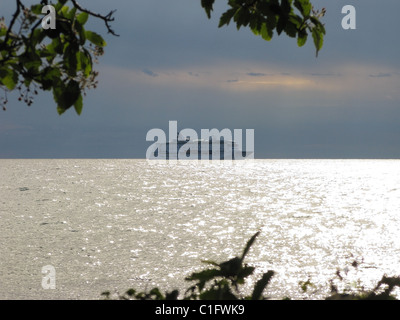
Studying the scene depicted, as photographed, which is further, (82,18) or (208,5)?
(208,5)

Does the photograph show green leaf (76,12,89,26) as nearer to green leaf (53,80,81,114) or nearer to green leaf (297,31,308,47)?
green leaf (53,80,81,114)

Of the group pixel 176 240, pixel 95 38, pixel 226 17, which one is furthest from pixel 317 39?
pixel 176 240

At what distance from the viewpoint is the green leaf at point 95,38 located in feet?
8.52

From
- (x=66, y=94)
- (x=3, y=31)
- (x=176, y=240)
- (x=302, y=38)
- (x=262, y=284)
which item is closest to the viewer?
(x=262, y=284)

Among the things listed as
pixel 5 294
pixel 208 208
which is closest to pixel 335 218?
pixel 208 208

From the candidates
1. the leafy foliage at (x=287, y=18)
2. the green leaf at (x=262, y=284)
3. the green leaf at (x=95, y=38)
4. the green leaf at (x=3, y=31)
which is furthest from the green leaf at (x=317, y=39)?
the green leaf at (x=3, y=31)

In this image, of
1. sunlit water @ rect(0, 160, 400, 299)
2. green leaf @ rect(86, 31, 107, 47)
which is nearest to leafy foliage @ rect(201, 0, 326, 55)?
green leaf @ rect(86, 31, 107, 47)

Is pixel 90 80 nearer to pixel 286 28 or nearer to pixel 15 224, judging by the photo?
pixel 286 28

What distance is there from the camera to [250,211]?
32125 millimetres

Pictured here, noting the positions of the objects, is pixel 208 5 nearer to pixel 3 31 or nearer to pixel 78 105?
pixel 78 105

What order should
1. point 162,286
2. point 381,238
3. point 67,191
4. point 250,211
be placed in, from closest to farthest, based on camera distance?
point 162,286 < point 381,238 < point 250,211 < point 67,191

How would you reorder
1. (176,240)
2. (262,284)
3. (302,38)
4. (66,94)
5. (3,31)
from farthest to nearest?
(176,240)
(302,38)
(3,31)
(66,94)
(262,284)

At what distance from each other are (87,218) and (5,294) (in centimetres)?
1601

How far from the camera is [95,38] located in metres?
2.61
